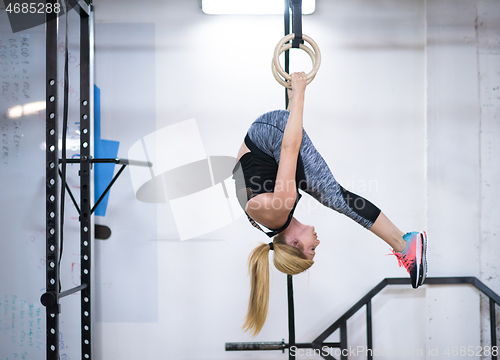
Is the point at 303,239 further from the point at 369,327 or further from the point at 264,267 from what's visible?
the point at 369,327

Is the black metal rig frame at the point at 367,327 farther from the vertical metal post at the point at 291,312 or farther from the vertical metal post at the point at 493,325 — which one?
the vertical metal post at the point at 291,312

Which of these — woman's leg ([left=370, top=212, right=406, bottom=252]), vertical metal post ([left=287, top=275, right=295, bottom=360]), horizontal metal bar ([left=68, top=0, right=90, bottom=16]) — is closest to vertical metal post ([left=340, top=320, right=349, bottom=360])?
vertical metal post ([left=287, top=275, right=295, bottom=360])

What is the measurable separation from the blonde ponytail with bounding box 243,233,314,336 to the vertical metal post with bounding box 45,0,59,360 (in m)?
0.92

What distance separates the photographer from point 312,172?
1.52 m

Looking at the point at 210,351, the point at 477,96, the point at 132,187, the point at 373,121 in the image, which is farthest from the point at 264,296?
the point at 477,96

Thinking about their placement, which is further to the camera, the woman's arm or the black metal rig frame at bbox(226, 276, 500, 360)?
the black metal rig frame at bbox(226, 276, 500, 360)

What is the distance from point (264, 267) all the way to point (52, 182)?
108 centimetres

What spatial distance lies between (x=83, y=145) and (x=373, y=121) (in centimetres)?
192

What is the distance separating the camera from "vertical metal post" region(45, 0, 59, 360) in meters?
1.53

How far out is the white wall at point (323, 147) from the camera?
238 centimetres

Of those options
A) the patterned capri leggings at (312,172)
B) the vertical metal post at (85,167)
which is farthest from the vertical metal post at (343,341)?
the vertical metal post at (85,167)

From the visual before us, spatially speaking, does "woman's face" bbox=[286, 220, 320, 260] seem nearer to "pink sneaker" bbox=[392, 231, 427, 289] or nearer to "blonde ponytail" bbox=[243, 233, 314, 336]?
"blonde ponytail" bbox=[243, 233, 314, 336]

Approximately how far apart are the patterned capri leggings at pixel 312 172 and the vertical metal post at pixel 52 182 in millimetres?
912

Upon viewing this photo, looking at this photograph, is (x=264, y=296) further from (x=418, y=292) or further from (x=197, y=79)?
(x=197, y=79)
